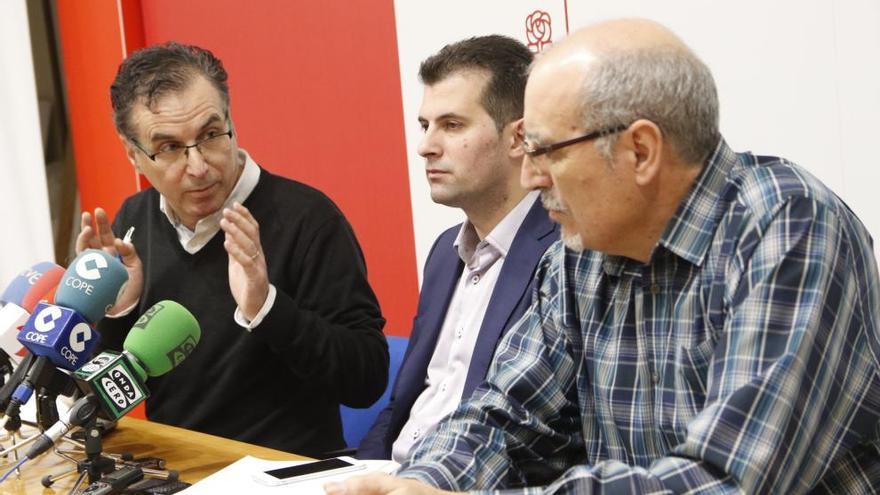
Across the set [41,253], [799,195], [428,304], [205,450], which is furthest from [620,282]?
[41,253]

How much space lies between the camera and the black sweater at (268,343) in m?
2.60

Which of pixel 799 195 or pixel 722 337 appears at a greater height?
pixel 799 195

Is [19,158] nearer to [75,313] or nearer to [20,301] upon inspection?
[20,301]

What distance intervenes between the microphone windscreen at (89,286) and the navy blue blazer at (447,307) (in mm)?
690

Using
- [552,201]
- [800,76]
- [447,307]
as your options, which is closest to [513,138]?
[447,307]

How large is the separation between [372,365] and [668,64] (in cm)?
132

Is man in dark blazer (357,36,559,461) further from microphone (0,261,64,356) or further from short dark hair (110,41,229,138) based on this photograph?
microphone (0,261,64,356)

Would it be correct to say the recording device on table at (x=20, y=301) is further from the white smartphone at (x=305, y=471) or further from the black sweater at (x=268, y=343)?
the white smartphone at (x=305, y=471)

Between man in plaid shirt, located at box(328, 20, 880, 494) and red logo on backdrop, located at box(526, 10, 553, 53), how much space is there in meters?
1.31

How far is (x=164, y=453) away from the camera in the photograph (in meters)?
2.22

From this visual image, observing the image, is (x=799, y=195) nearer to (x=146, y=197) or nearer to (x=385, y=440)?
(x=385, y=440)

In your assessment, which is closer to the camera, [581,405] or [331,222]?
[581,405]

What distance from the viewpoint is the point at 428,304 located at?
2445 millimetres

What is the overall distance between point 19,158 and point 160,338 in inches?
115
